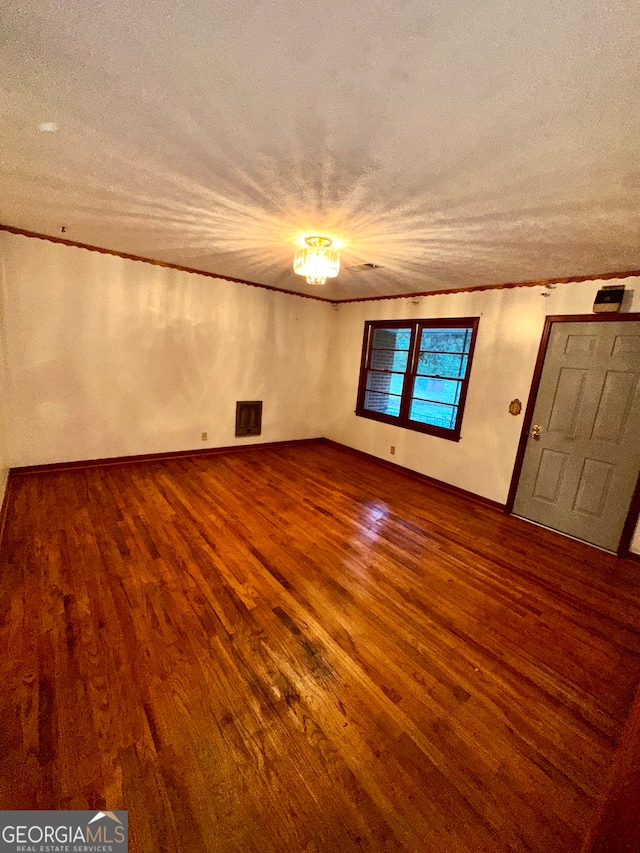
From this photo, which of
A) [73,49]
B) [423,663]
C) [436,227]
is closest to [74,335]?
[73,49]

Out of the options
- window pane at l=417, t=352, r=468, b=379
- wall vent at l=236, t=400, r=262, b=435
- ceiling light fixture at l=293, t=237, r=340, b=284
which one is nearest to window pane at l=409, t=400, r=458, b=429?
window pane at l=417, t=352, r=468, b=379

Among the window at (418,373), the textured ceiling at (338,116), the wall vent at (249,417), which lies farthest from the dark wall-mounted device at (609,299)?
the wall vent at (249,417)

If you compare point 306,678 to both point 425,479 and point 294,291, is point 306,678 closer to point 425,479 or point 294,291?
point 425,479

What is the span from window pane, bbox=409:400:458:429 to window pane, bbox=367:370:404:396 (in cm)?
37

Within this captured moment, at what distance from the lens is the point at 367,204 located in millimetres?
2088

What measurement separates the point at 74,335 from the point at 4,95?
278cm

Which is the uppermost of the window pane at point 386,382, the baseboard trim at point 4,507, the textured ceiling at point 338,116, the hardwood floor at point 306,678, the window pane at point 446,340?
the textured ceiling at point 338,116

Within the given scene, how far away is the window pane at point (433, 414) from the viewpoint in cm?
440

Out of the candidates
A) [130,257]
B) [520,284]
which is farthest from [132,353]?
[520,284]

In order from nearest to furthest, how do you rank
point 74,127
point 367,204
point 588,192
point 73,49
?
point 73,49, point 74,127, point 588,192, point 367,204

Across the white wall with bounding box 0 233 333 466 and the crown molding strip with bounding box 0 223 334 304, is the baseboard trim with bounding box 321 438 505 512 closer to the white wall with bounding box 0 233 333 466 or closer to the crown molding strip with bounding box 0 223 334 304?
the white wall with bounding box 0 233 333 466

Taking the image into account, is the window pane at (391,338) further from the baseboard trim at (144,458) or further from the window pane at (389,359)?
the baseboard trim at (144,458)

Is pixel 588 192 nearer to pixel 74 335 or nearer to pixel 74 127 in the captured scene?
pixel 74 127

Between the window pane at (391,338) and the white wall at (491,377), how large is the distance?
244 millimetres
